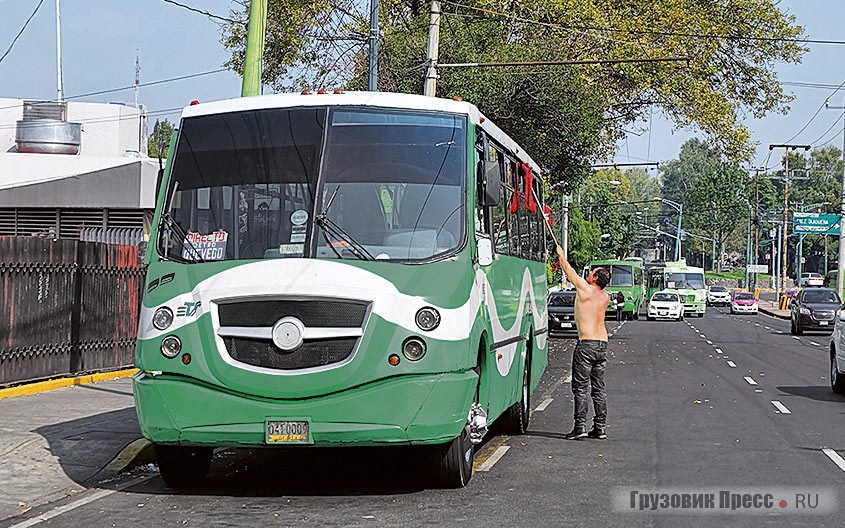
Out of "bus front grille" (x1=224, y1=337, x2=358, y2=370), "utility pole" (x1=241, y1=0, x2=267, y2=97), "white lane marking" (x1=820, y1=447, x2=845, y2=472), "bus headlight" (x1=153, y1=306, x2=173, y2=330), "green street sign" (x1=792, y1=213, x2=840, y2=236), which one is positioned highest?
"utility pole" (x1=241, y1=0, x2=267, y2=97)

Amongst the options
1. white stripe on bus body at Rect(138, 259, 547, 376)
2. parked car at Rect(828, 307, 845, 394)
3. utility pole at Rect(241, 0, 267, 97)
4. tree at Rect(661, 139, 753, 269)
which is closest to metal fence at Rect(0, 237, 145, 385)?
utility pole at Rect(241, 0, 267, 97)

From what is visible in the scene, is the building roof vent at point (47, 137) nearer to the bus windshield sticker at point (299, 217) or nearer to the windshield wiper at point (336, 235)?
the bus windshield sticker at point (299, 217)

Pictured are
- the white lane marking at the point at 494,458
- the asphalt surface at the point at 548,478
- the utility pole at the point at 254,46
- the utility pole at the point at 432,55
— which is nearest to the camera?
the asphalt surface at the point at 548,478

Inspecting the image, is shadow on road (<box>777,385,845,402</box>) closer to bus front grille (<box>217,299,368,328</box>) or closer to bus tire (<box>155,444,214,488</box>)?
bus tire (<box>155,444,214,488</box>)

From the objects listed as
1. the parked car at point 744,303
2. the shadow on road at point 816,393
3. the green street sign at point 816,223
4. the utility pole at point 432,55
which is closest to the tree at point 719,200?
the parked car at point 744,303

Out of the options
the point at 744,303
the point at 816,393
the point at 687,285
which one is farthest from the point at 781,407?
the point at 744,303

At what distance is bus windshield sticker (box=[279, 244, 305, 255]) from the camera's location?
9.43 meters

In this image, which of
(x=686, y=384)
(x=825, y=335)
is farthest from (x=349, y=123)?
(x=825, y=335)

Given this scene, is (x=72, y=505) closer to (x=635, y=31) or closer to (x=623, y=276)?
(x=635, y=31)

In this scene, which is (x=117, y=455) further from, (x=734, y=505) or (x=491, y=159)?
(x=734, y=505)

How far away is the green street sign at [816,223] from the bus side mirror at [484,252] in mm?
60815

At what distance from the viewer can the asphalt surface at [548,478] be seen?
8750mm

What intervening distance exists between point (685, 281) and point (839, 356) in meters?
49.8

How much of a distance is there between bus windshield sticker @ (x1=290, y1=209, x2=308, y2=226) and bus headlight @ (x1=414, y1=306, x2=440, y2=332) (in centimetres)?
124
